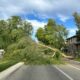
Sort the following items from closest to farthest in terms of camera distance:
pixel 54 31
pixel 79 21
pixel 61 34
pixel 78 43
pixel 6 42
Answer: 1. pixel 6 42
2. pixel 79 21
3. pixel 78 43
4. pixel 61 34
5. pixel 54 31

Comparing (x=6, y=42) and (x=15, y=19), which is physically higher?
(x=15, y=19)

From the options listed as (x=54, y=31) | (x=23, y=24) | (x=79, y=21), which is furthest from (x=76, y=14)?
(x=54, y=31)

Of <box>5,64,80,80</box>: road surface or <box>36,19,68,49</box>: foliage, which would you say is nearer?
<box>5,64,80,80</box>: road surface

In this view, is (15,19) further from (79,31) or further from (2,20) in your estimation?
(79,31)

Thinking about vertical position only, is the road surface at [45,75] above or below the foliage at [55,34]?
below

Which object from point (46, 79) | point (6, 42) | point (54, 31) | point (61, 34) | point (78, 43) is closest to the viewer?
point (46, 79)

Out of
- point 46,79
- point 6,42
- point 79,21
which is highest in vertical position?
point 79,21

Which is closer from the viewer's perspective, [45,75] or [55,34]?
[45,75]

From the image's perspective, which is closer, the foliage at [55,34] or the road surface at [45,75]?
the road surface at [45,75]

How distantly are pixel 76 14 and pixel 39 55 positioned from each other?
48.0 meters

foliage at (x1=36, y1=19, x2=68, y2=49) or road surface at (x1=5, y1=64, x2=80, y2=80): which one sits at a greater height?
foliage at (x1=36, y1=19, x2=68, y2=49)

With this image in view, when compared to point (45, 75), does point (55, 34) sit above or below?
above

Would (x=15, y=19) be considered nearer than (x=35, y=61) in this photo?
No

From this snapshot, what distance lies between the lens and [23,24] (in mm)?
93375
